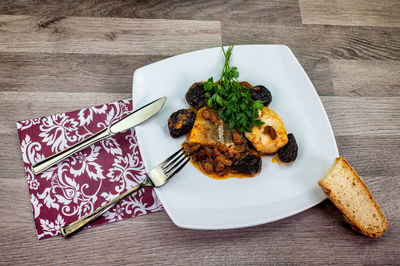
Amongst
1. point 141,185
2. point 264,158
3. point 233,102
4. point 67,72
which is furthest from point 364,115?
point 67,72

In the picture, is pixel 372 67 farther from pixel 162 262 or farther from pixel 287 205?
pixel 162 262

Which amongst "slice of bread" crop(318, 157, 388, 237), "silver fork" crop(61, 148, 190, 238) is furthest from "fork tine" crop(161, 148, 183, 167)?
"slice of bread" crop(318, 157, 388, 237)

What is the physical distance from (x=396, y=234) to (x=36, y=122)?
2465 mm

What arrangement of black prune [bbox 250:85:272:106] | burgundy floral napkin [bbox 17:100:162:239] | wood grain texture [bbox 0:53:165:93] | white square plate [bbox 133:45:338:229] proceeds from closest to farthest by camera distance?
white square plate [bbox 133:45:338:229] → burgundy floral napkin [bbox 17:100:162:239] → black prune [bbox 250:85:272:106] → wood grain texture [bbox 0:53:165:93]

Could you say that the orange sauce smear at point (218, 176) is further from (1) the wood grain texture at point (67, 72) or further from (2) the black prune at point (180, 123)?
(1) the wood grain texture at point (67, 72)

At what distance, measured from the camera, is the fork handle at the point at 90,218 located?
188 centimetres

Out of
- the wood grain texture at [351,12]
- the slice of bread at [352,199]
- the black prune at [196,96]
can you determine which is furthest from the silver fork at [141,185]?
the wood grain texture at [351,12]

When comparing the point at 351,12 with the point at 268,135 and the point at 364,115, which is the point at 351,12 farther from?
the point at 268,135

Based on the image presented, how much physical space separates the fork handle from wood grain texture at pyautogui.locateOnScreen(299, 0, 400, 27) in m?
2.09

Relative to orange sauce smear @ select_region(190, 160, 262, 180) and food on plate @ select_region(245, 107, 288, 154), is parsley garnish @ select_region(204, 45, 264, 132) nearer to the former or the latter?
food on plate @ select_region(245, 107, 288, 154)

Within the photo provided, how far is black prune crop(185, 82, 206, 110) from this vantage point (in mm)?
2105

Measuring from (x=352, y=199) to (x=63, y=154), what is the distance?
1.77 metres

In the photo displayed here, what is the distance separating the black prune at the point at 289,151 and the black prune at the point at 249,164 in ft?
0.50

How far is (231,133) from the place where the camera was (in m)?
2.03
